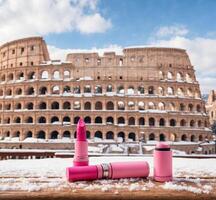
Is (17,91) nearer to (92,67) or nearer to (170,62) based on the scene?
(92,67)

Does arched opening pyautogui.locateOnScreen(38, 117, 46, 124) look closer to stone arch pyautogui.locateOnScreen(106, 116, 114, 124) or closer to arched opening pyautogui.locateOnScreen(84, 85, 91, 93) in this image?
arched opening pyautogui.locateOnScreen(84, 85, 91, 93)

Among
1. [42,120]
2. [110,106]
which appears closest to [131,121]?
[110,106]

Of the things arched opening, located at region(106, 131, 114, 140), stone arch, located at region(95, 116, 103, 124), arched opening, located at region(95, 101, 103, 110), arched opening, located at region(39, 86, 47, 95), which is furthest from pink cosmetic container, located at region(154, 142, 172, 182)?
arched opening, located at region(39, 86, 47, 95)

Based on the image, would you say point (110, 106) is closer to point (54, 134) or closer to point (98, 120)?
point (98, 120)

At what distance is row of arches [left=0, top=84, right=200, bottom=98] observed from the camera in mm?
45469

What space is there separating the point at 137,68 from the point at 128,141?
40.9 ft

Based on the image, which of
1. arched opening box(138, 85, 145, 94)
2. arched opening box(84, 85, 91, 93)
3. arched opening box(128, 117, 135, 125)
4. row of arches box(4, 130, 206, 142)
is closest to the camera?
row of arches box(4, 130, 206, 142)

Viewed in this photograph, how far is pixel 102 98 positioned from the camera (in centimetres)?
4434

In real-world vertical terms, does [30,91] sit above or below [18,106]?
above

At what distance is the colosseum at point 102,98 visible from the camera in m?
43.2

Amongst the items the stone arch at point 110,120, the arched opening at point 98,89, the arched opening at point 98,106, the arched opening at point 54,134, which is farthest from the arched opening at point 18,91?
the stone arch at point 110,120

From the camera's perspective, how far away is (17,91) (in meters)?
47.6

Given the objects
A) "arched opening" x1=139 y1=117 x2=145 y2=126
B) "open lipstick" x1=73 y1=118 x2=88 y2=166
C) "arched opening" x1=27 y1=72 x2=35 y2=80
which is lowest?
"open lipstick" x1=73 y1=118 x2=88 y2=166

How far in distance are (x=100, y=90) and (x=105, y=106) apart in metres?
4.65
